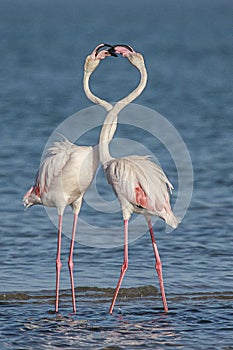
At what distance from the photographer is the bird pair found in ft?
32.4

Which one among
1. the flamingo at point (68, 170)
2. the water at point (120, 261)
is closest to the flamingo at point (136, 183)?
the flamingo at point (68, 170)

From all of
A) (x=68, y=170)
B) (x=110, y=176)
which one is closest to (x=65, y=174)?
(x=68, y=170)

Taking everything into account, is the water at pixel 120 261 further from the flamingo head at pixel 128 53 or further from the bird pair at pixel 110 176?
the flamingo head at pixel 128 53

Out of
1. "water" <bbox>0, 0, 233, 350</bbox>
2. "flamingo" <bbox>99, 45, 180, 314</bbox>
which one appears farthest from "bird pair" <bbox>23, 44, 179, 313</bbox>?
"water" <bbox>0, 0, 233, 350</bbox>

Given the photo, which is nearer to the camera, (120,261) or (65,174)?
(65,174)

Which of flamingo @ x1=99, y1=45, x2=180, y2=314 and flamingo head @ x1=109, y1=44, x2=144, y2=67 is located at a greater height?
flamingo head @ x1=109, y1=44, x2=144, y2=67

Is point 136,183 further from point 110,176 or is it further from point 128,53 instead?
point 128,53

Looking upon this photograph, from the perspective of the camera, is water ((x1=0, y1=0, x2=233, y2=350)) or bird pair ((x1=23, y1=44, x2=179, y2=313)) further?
bird pair ((x1=23, y1=44, x2=179, y2=313))

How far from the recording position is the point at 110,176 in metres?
9.95

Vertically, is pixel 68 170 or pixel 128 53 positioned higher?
pixel 128 53

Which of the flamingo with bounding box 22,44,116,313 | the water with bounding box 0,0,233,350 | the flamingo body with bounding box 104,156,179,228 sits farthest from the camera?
the flamingo with bounding box 22,44,116,313

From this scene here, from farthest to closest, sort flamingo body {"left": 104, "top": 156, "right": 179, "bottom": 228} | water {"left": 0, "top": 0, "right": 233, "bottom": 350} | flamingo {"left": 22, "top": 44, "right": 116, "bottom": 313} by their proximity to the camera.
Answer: flamingo {"left": 22, "top": 44, "right": 116, "bottom": 313} < flamingo body {"left": 104, "top": 156, "right": 179, "bottom": 228} < water {"left": 0, "top": 0, "right": 233, "bottom": 350}

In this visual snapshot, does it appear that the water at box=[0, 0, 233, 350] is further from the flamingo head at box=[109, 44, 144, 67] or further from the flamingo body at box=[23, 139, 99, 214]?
the flamingo head at box=[109, 44, 144, 67]

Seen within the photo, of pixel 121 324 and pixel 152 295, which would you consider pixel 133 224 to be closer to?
pixel 152 295
